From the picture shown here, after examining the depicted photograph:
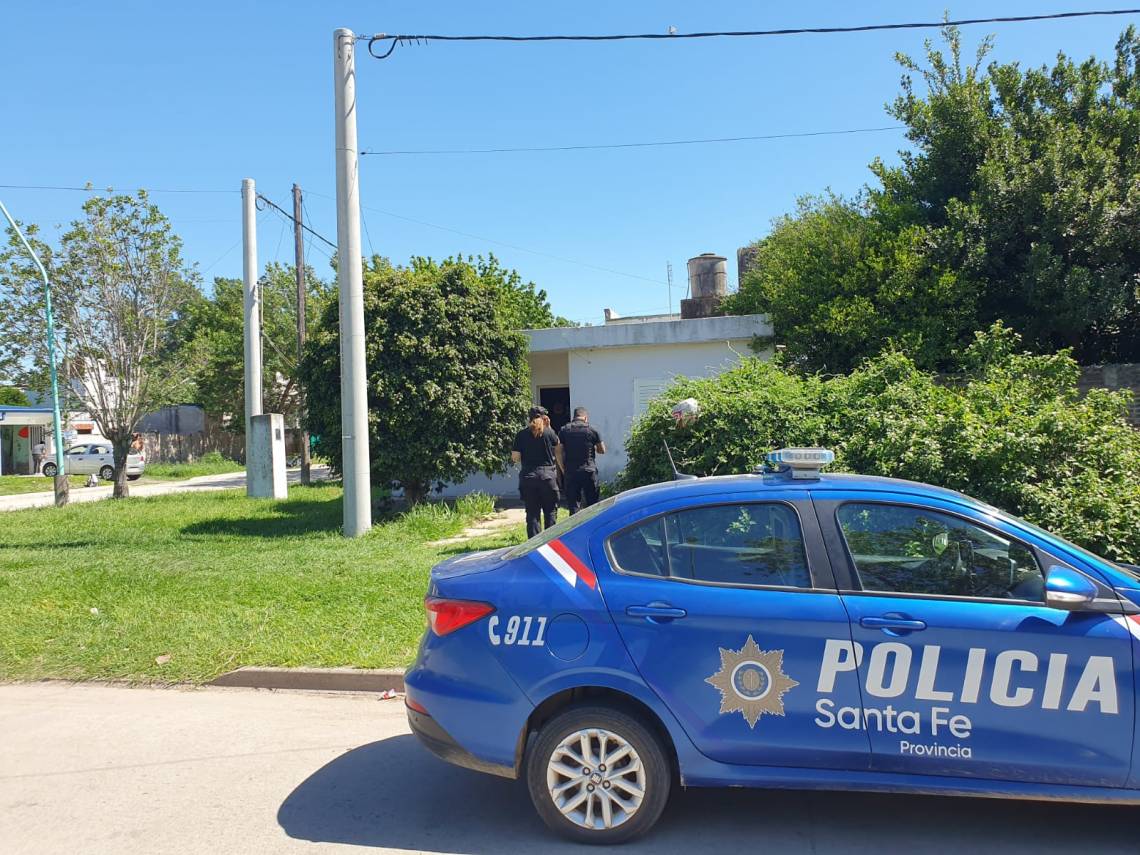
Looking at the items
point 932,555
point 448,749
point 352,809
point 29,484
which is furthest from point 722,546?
point 29,484

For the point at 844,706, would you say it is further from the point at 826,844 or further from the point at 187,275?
the point at 187,275

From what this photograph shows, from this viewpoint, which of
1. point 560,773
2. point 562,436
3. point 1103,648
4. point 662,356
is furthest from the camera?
point 662,356

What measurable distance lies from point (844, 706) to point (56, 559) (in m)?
9.86

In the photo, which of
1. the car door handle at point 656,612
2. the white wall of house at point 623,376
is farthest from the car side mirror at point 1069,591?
the white wall of house at point 623,376

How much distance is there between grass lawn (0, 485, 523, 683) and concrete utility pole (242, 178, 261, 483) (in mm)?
4709

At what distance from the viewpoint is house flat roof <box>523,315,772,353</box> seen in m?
14.5

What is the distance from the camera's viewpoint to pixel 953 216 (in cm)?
1323

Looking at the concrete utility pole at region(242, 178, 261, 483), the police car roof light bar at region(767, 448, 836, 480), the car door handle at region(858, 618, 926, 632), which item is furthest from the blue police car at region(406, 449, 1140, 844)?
the concrete utility pole at region(242, 178, 261, 483)

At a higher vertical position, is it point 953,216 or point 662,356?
point 953,216

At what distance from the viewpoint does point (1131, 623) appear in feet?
11.2

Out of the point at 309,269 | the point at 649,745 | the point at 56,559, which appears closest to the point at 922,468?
the point at 649,745

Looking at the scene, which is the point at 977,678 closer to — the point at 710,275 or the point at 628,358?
the point at 628,358

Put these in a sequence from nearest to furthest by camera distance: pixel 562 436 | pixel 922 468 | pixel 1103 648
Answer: pixel 1103 648, pixel 922 468, pixel 562 436

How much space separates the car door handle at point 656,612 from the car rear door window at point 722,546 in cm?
17
